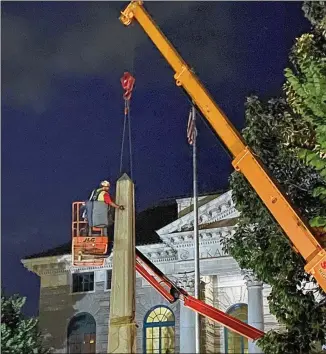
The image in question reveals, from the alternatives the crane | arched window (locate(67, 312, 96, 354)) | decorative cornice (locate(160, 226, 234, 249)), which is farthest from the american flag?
arched window (locate(67, 312, 96, 354))

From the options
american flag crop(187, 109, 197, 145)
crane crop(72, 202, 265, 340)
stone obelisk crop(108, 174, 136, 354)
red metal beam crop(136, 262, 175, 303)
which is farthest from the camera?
american flag crop(187, 109, 197, 145)

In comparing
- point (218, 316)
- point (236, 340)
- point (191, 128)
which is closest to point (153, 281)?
point (218, 316)

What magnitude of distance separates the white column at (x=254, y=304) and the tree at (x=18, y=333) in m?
2.60

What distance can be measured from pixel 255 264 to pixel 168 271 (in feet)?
6.36

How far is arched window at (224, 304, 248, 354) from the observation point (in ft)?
31.3

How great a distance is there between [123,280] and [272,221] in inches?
93.8

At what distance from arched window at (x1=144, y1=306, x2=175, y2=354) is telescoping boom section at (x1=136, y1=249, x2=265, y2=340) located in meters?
1.71

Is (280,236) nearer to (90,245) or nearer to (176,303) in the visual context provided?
(90,245)

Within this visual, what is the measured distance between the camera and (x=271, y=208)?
6.15 metres

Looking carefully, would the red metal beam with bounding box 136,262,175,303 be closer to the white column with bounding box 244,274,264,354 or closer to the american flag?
the white column with bounding box 244,274,264,354

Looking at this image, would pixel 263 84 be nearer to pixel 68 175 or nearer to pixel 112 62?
pixel 112 62

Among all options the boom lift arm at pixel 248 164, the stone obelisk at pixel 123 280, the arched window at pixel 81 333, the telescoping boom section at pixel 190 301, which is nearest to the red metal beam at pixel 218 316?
the telescoping boom section at pixel 190 301

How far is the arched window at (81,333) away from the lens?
380 inches

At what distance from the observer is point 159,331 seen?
9.58 meters
